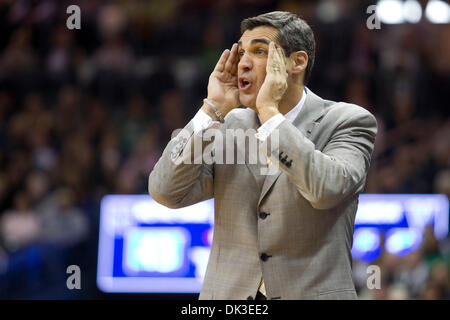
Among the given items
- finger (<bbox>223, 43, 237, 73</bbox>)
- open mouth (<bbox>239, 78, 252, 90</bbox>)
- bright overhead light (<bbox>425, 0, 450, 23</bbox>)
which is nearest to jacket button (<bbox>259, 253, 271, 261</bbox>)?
open mouth (<bbox>239, 78, 252, 90</bbox>)

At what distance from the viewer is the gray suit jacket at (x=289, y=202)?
8.55ft

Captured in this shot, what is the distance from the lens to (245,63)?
2.84 metres

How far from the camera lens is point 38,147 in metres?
8.52

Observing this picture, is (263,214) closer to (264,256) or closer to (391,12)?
(264,256)

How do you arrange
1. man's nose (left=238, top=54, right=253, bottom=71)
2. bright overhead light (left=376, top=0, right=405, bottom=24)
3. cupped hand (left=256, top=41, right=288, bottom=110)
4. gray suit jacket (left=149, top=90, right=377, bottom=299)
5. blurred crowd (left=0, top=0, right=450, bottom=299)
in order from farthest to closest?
bright overhead light (left=376, top=0, right=405, bottom=24), blurred crowd (left=0, top=0, right=450, bottom=299), man's nose (left=238, top=54, right=253, bottom=71), cupped hand (left=256, top=41, right=288, bottom=110), gray suit jacket (left=149, top=90, right=377, bottom=299)

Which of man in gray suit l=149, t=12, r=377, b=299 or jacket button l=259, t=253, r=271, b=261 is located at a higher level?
man in gray suit l=149, t=12, r=377, b=299

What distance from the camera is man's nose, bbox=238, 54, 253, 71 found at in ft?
9.30

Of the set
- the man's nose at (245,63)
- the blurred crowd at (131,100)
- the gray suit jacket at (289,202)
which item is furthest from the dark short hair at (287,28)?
Answer: the blurred crowd at (131,100)

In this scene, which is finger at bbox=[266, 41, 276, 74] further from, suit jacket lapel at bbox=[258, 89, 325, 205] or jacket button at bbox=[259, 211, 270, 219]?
jacket button at bbox=[259, 211, 270, 219]

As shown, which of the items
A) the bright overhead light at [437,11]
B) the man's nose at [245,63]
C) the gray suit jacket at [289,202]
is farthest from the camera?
the bright overhead light at [437,11]

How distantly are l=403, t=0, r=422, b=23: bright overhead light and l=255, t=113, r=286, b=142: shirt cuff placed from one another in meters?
6.00

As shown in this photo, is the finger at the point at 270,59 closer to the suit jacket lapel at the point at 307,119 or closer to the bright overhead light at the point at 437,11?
the suit jacket lapel at the point at 307,119

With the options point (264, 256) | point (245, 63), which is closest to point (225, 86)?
point (245, 63)

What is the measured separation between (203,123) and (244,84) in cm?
22
